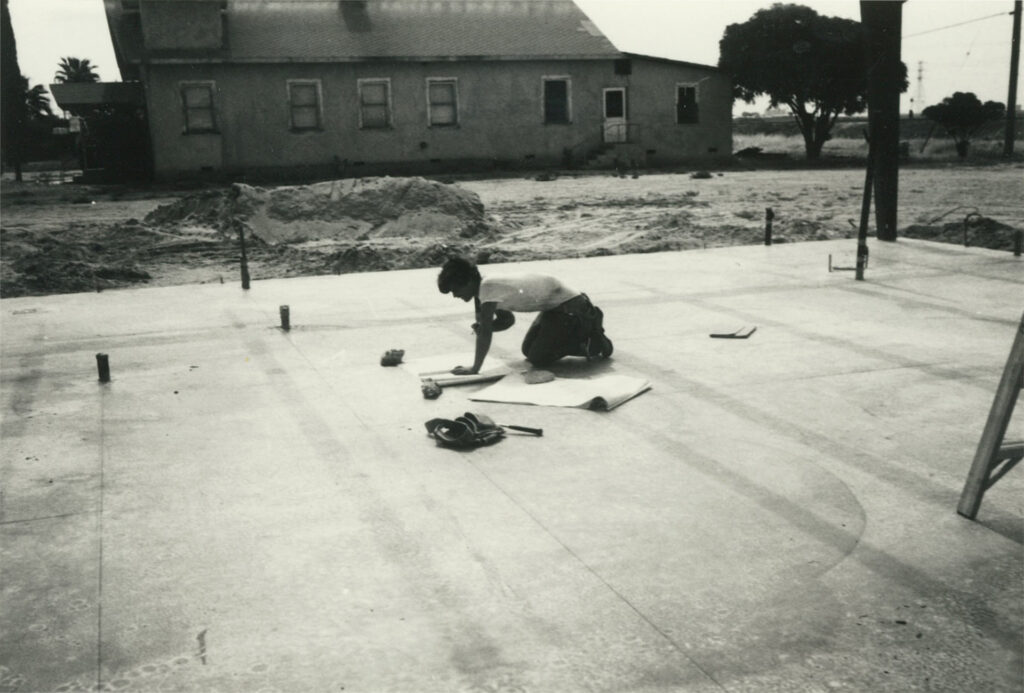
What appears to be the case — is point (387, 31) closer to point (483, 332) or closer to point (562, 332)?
point (562, 332)

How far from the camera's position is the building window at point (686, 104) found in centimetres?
3841

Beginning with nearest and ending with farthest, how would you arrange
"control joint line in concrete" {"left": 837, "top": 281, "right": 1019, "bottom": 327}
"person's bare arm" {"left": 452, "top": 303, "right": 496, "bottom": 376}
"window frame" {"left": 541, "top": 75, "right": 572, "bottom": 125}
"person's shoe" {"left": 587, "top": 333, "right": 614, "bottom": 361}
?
"person's bare arm" {"left": 452, "top": 303, "right": 496, "bottom": 376}, "person's shoe" {"left": 587, "top": 333, "right": 614, "bottom": 361}, "control joint line in concrete" {"left": 837, "top": 281, "right": 1019, "bottom": 327}, "window frame" {"left": 541, "top": 75, "right": 572, "bottom": 125}

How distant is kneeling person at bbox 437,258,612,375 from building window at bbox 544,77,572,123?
2984 cm

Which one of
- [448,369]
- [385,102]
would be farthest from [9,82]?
[448,369]

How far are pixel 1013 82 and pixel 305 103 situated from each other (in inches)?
1024

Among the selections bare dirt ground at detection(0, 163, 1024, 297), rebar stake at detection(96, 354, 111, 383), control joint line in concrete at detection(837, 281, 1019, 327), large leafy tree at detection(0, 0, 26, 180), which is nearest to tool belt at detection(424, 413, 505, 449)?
rebar stake at detection(96, 354, 111, 383)

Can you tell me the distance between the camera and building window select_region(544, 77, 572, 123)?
36250mm

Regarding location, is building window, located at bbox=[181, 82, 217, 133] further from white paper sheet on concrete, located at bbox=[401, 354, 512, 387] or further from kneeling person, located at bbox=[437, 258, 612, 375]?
kneeling person, located at bbox=[437, 258, 612, 375]

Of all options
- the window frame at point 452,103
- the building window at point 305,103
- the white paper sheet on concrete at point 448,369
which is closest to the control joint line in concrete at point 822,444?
the white paper sheet on concrete at point 448,369

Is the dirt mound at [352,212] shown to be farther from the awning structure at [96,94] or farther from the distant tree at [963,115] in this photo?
the distant tree at [963,115]

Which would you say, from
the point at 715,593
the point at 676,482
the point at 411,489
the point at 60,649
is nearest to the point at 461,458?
the point at 411,489

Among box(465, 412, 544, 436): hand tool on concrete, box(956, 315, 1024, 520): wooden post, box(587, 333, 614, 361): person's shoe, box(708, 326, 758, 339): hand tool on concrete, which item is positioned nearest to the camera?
box(956, 315, 1024, 520): wooden post

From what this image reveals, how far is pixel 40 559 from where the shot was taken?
14.2ft

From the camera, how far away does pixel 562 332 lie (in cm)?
738
